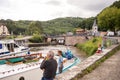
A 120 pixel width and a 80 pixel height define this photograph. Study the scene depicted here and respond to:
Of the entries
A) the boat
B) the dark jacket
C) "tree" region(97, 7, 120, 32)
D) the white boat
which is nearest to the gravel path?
the dark jacket

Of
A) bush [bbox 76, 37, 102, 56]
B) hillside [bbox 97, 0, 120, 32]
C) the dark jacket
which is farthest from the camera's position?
hillside [bbox 97, 0, 120, 32]

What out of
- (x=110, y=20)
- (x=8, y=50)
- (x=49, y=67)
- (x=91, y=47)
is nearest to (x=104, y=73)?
(x=49, y=67)

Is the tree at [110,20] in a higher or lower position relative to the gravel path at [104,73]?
higher

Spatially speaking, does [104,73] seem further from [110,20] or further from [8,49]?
[110,20]

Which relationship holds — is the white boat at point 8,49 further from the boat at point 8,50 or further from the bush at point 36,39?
the bush at point 36,39

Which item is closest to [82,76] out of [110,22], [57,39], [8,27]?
[110,22]

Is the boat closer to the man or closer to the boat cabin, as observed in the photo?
the boat cabin

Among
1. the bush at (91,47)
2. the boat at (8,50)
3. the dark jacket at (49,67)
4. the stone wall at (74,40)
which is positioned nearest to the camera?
the dark jacket at (49,67)

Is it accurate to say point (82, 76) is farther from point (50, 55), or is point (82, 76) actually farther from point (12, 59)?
point (12, 59)

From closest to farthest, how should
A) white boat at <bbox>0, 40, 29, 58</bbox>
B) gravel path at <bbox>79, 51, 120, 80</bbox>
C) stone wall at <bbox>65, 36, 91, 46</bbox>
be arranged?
gravel path at <bbox>79, 51, 120, 80</bbox> < white boat at <bbox>0, 40, 29, 58</bbox> < stone wall at <bbox>65, 36, 91, 46</bbox>

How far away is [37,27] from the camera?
393 feet

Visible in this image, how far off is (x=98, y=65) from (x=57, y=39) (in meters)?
75.7

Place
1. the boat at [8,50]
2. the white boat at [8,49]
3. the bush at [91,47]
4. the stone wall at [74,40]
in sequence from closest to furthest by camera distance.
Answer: the boat at [8,50]
the white boat at [8,49]
the bush at [91,47]
the stone wall at [74,40]

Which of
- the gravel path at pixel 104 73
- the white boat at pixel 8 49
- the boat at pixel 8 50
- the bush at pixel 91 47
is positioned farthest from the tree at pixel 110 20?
the gravel path at pixel 104 73
